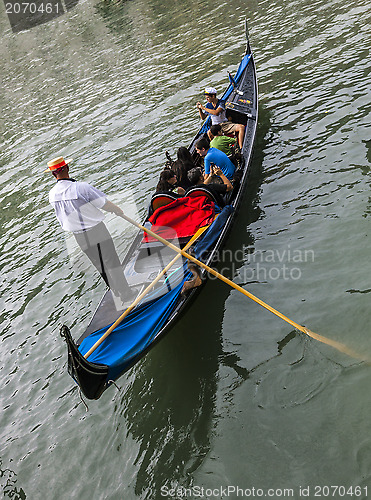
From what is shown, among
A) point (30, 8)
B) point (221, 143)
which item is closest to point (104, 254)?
point (221, 143)

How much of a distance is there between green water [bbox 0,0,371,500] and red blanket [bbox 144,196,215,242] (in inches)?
26.6

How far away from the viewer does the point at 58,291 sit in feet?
24.6

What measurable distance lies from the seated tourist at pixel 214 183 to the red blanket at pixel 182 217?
0.50 feet

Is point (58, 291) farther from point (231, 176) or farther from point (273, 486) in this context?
point (273, 486)

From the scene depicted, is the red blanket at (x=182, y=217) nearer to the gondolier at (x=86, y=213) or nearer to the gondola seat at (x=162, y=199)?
the gondola seat at (x=162, y=199)

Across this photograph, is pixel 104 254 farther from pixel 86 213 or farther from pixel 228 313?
pixel 228 313

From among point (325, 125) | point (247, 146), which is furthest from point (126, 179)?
point (325, 125)

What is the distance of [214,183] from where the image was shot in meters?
7.62

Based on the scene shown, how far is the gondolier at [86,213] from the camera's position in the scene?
526 cm

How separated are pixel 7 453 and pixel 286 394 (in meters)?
3.08

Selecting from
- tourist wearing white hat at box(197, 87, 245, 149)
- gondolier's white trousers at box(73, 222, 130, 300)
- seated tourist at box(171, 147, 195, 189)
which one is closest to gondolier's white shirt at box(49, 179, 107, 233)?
gondolier's white trousers at box(73, 222, 130, 300)

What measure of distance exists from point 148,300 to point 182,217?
6.08 ft

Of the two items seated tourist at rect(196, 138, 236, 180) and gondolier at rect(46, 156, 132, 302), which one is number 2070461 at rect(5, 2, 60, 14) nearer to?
seated tourist at rect(196, 138, 236, 180)

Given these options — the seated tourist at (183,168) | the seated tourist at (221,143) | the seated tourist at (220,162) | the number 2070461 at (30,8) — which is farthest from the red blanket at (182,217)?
the number 2070461 at (30,8)
